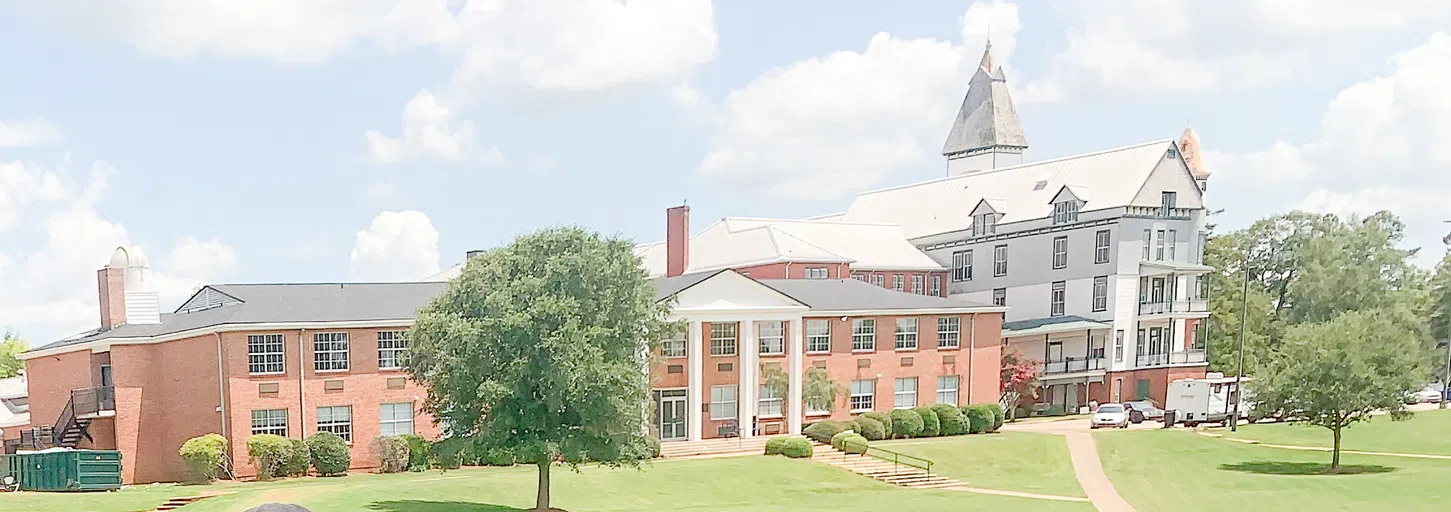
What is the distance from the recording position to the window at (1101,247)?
6525 centimetres

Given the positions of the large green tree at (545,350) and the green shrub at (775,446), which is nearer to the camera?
the large green tree at (545,350)

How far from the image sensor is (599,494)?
34.3 metres

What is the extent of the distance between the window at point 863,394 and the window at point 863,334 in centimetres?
145

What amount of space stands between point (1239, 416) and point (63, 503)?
5262cm

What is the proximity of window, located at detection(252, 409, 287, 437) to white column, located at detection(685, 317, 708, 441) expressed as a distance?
49.4 feet

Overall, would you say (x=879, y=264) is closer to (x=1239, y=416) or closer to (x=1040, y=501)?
(x=1239, y=416)

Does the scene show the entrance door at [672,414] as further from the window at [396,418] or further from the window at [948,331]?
the window at [948,331]

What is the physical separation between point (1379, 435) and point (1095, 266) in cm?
1778

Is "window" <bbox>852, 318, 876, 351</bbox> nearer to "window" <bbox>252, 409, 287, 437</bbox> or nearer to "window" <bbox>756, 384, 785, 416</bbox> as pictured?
"window" <bbox>756, 384, 785, 416</bbox>

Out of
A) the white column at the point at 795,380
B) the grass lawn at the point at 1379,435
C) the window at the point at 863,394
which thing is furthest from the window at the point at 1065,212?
the white column at the point at 795,380

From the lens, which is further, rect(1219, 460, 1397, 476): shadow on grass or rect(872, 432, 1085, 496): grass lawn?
rect(1219, 460, 1397, 476): shadow on grass

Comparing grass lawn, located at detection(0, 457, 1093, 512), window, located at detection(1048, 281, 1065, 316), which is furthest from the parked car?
grass lawn, located at detection(0, 457, 1093, 512)

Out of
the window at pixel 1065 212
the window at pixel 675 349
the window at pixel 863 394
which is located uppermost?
the window at pixel 1065 212

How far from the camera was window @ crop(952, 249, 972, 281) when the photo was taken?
73.1 m
